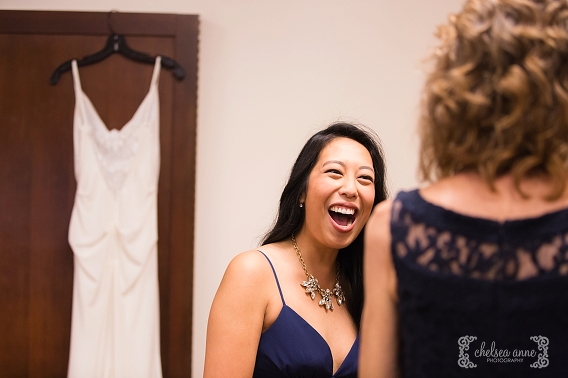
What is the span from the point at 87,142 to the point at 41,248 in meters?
0.56

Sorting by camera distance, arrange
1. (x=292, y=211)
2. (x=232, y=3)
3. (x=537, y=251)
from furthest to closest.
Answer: (x=232, y=3) < (x=292, y=211) < (x=537, y=251)

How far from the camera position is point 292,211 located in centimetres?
175

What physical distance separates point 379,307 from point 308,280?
0.82 meters

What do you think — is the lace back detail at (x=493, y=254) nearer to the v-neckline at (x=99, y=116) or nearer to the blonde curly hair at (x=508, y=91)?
the blonde curly hair at (x=508, y=91)

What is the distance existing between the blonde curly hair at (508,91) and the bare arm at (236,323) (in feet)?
2.76

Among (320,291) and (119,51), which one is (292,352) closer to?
(320,291)

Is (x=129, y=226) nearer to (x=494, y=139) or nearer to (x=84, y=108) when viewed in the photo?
(x=84, y=108)

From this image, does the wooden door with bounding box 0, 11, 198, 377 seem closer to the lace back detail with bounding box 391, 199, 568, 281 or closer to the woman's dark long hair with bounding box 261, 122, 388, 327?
the woman's dark long hair with bounding box 261, 122, 388, 327

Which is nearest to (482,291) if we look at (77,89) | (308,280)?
(308,280)

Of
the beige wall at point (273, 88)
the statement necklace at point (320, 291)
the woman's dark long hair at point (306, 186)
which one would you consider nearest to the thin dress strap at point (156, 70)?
the beige wall at point (273, 88)

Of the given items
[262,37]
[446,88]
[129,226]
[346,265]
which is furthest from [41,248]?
[446,88]

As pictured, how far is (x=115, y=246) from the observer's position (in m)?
2.72

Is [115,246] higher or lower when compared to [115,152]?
lower

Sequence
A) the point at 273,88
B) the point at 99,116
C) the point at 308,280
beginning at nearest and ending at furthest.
Answer: 1. the point at 308,280
2. the point at 99,116
3. the point at 273,88
